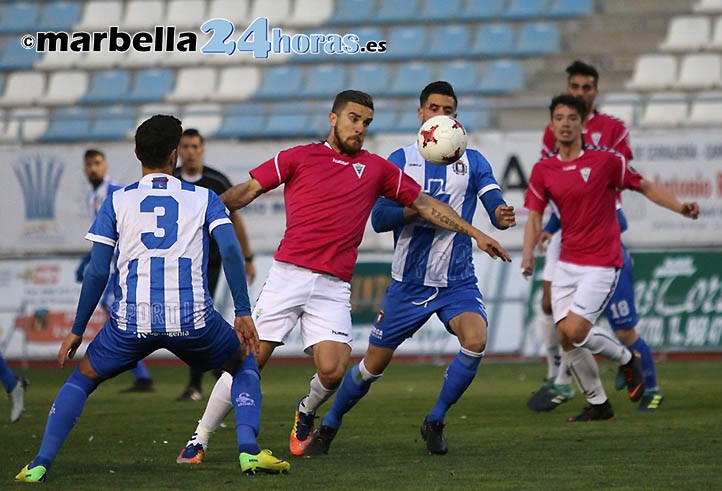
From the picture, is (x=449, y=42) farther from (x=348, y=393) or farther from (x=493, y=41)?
(x=348, y=393)

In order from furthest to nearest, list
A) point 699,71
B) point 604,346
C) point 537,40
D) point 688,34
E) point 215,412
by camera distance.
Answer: point 537,40 → point 688,34 → point 699,71 → point 604,346 → point 215,412

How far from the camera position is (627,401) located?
38.6ft

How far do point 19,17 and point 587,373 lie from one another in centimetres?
2054

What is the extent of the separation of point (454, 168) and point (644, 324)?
887 cm

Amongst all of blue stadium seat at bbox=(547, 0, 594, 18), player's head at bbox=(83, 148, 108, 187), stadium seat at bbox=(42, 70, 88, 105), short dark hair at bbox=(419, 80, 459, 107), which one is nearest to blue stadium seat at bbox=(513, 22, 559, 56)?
blue stadium seat at bbox=(547, 0, 594, 18)

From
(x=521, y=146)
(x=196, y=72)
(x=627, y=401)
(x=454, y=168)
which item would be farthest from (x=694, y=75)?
(x=454, y=168)

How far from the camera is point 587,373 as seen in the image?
10.1 m

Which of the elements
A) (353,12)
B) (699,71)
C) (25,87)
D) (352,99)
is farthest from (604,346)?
(25,87)

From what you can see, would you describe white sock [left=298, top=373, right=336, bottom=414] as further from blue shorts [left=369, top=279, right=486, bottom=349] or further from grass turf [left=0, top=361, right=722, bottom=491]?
blue shorts [left=369, top=279, right=486, bottom=349]

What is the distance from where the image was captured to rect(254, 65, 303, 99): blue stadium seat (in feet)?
81.5

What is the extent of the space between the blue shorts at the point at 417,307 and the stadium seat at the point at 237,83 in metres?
16.8

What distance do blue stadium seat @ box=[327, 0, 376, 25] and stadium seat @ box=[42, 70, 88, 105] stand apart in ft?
16.4

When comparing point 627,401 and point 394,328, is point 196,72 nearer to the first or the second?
point 627,401

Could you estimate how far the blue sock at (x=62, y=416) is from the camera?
268 inches
